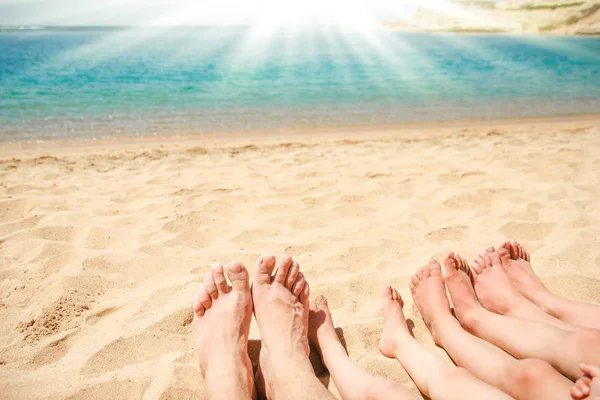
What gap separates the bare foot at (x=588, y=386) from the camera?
3.37 ft

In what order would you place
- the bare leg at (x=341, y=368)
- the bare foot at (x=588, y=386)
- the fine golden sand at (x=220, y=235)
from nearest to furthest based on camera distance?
the bare foot at (x=588, y=386) → the bare leg at (x=341, y=368) → the fine golden sand at (x=220, y=235)

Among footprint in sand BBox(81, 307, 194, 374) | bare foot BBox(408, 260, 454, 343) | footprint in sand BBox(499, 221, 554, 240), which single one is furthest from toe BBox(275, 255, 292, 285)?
footprint in sand BBox(499, 221, 554, 240)

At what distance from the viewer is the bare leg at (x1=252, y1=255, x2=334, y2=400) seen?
1385 millimetres

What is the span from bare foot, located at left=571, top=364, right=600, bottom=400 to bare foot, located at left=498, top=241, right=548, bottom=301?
2.75 feet

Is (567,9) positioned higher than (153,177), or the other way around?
(567,9)

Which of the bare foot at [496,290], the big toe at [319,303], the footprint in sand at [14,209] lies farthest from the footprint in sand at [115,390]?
the footprint in sand at [14,209]

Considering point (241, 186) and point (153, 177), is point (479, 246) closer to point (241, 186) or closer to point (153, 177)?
point (241, 186)

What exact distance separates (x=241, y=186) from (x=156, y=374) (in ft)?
7.44

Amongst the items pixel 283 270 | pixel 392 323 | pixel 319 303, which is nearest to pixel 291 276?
pixel 283 270

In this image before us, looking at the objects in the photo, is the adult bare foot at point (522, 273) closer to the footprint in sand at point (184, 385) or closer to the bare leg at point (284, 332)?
the bare leg at point (284, 332)

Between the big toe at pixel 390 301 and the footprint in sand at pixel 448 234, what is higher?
the big toe at pixel 390 301

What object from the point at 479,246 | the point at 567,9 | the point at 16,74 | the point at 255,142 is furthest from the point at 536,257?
the point at 567,9

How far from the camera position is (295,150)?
5.22 meters

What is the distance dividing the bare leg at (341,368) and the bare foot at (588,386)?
1.48 ft
